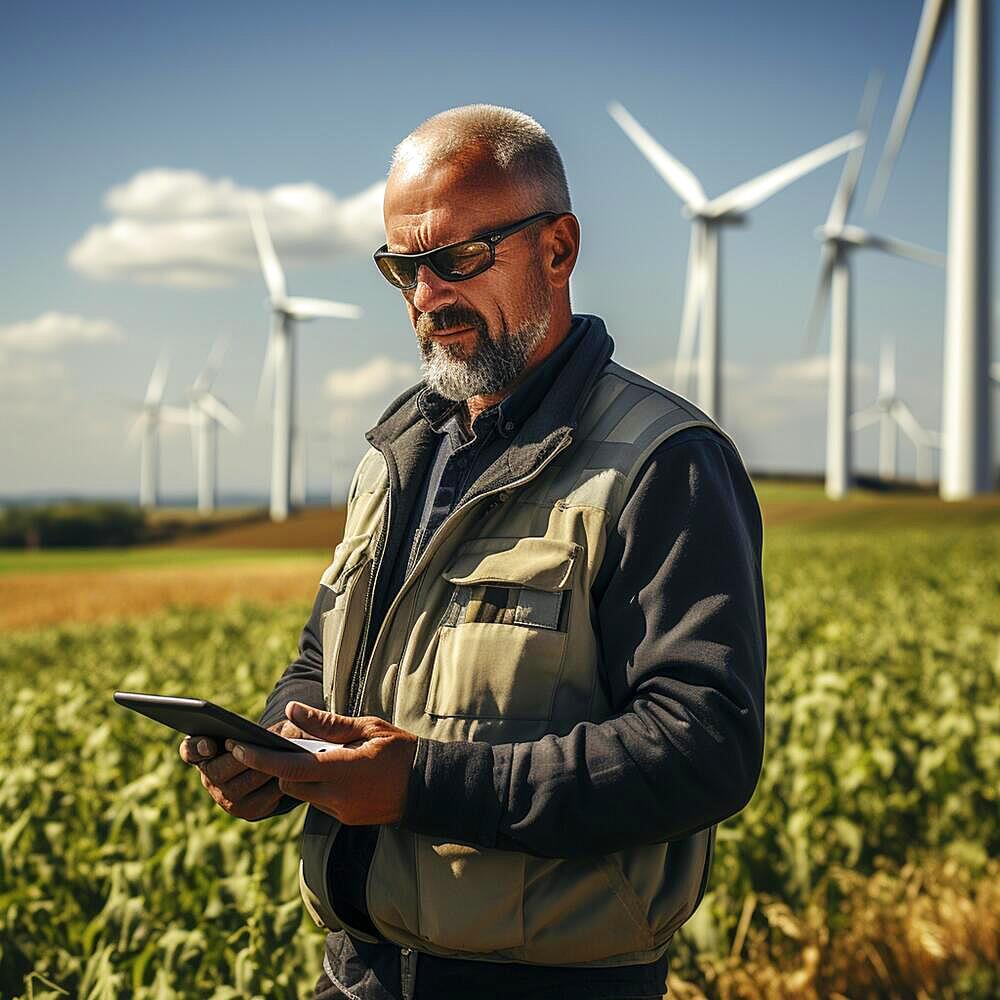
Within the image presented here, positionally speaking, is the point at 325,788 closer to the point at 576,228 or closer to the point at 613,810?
the point at 613,810

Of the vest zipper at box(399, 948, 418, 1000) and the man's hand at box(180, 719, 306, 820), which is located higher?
the man's hand at box(180, 719, 306, 820)

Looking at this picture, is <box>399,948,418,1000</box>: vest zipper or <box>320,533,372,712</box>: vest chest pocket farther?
<box>320,533,372,712</box>: vest chest pocket

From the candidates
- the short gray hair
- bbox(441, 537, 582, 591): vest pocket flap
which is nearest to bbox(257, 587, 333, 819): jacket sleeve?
bbox(441, 537, 582, 591): vest pocket flap

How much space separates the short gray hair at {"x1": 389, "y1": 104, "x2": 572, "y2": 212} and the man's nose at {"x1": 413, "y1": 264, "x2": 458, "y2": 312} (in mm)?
235

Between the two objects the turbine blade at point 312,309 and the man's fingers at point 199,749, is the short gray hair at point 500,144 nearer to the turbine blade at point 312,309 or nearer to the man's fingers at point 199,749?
the man's fingers at point 199,749

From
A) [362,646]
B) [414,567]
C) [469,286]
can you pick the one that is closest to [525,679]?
[414,567]

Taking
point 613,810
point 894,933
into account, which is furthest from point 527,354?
point 894,933

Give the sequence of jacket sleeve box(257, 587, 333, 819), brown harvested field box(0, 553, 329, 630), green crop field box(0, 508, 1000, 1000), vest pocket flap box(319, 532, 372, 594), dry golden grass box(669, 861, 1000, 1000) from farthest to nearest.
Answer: brown harvested field box(0, 553, 329, 630) < dry golden grass box(669, 861, 1000, 1000) < green crop field box(0, 508, 1000, 1000) < jacket sleeve box(257, 587, 333, 819) < vest pocket flap box(319, 532, 372, 594)

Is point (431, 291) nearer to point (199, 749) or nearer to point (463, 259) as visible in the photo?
point (463, 259)

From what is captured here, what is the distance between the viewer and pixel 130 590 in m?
25.8

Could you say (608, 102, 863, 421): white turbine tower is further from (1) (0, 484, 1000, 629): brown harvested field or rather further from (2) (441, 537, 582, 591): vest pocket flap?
(2) (441, 537, 582, 591): vest pocket flap

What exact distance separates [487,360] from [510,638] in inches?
24.8

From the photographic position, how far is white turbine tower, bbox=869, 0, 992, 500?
1548 inches

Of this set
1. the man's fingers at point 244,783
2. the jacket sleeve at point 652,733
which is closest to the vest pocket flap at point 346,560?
the man's fingers at point 244,783
